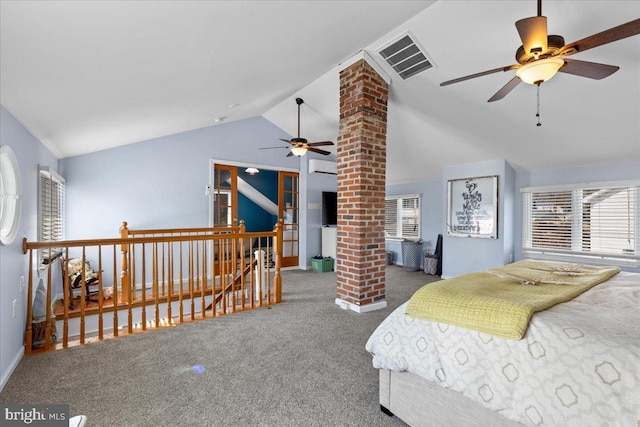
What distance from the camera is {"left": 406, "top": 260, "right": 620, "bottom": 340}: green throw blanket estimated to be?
53.4 inches

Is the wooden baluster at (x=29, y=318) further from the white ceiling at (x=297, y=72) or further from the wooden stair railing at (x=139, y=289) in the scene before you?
the white ceiling at (x=297, y=72)

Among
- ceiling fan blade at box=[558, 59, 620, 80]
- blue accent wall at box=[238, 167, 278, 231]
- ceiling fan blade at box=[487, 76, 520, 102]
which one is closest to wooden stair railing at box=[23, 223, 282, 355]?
ceiling fan blade at box=[487, 76, 520, 102]

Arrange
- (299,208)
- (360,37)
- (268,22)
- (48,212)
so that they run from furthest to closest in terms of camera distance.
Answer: (299,208) < (48,212) < (360,37) < (268,22)

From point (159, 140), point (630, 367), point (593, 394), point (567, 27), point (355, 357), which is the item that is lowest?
point (355, 357)

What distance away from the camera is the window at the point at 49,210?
3225 mm

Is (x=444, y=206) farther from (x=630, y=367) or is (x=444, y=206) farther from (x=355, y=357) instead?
(x=630, y=367)

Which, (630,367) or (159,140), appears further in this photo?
(159,140)

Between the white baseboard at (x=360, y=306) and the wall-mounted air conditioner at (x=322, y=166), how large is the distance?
349 centimetres

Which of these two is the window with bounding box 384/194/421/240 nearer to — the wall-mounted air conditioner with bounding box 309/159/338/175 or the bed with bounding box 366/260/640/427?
the wall-mounted air conditioner with bounding box 309/159/338/175

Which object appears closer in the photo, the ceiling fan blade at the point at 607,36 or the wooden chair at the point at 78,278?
the ceiling fan blade at the point at 607,36

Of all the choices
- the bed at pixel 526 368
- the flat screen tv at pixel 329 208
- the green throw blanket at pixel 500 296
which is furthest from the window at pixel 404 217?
the bed at pixel 526 368

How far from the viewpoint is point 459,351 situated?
1442mm

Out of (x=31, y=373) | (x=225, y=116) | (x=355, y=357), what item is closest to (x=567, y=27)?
(x=355, y=357)

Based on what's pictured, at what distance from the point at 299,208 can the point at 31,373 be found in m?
5.07
